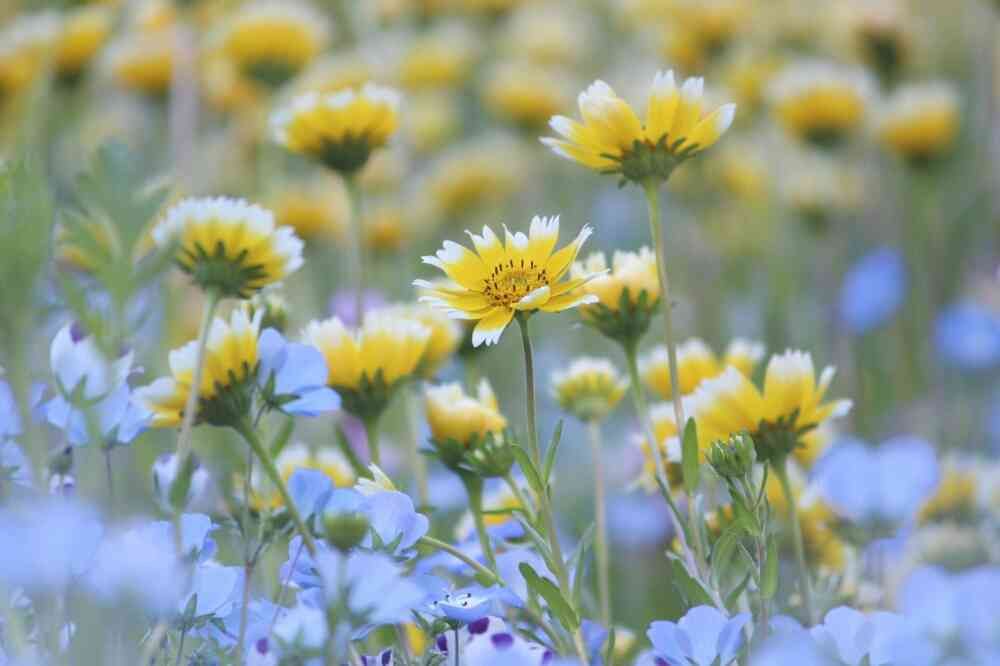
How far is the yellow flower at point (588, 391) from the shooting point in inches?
36.1

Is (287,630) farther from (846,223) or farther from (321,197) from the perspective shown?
(846,223)

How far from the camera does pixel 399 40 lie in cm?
270

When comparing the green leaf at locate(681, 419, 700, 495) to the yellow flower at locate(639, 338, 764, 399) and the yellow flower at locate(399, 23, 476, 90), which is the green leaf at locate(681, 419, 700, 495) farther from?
the yellow flower at locate(399, 23, 476, 90)

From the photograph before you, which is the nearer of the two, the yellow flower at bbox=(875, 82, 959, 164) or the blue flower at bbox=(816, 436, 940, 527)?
the blue flower at bbox=(816, 436, 940, 527)

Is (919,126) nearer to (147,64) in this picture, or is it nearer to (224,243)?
(147,64)

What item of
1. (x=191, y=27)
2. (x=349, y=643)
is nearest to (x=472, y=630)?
(x=349, y=643)

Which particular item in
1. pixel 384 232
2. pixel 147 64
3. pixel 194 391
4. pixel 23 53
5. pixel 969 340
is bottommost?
pixel 194 391

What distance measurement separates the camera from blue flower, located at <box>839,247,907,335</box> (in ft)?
7.57

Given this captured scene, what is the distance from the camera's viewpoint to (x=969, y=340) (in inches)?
83.1

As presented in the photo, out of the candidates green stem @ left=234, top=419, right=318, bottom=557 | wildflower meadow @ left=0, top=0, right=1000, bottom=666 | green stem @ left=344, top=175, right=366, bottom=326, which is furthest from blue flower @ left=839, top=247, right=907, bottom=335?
green stem @ left=234, top=419, right=318, bottom=557

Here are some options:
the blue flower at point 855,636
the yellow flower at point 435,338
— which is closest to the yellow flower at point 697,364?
the yellow flower at point 435,338

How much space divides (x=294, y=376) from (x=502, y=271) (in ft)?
0.40

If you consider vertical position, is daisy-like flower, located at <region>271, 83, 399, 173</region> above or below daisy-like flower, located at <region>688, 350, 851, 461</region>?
above

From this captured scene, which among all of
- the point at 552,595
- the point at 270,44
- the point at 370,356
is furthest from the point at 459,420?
the point at 270,44
